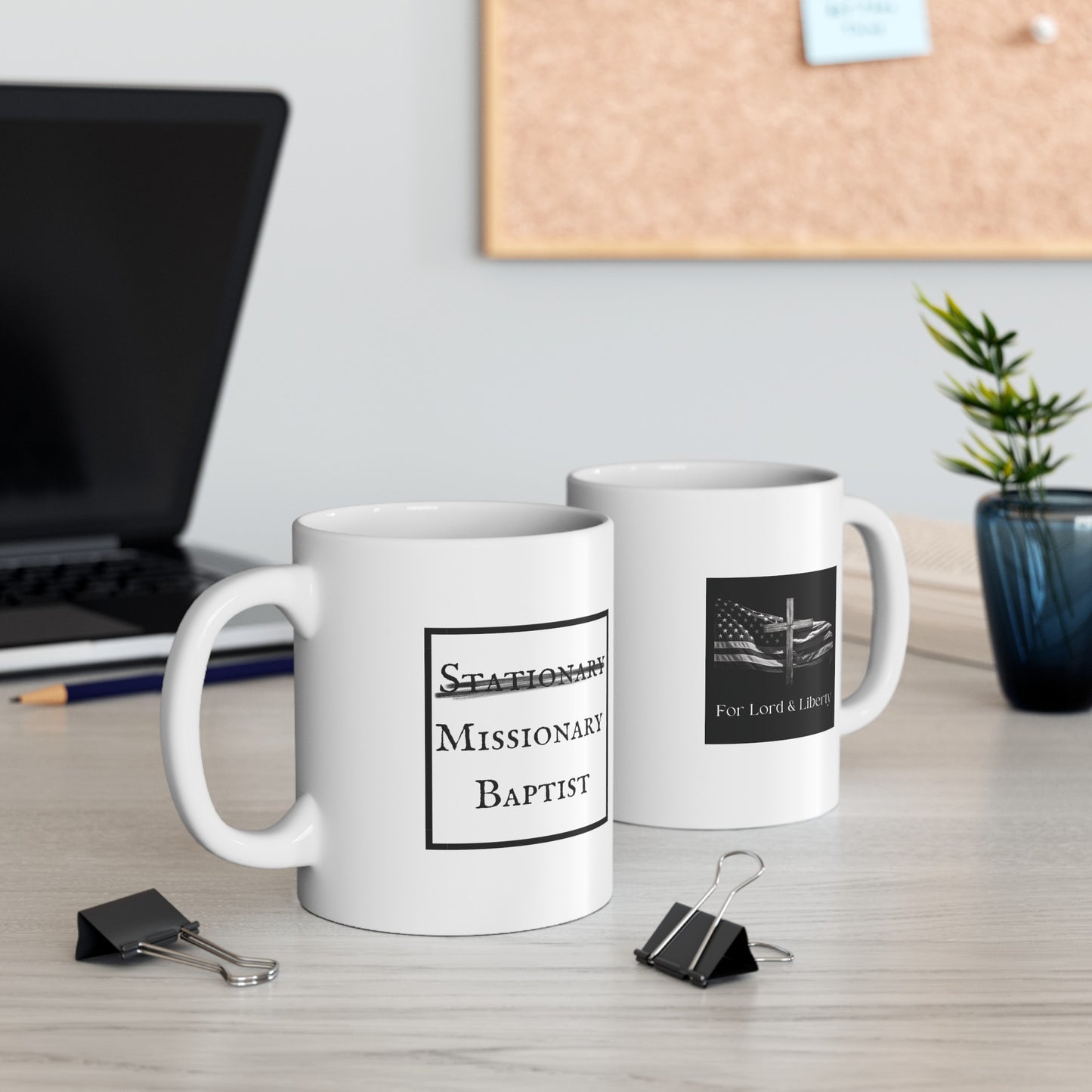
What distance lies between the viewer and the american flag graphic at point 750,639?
1.66 ft

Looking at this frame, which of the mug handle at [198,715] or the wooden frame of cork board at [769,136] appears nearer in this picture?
the mug handle at [198,715]

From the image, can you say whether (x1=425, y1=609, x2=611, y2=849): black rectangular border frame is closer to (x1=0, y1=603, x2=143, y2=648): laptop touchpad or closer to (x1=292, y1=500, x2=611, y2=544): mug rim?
(x1=292, y1=500, x2=611, y2=544): mug rim

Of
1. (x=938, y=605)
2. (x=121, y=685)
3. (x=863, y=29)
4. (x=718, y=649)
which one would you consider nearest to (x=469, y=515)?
(x=718, y=649)

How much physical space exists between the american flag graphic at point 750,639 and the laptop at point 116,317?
0.43m

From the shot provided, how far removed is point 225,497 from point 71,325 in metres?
0.70

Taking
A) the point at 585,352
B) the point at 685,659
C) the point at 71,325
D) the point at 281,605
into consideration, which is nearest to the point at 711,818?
the point at 685,659

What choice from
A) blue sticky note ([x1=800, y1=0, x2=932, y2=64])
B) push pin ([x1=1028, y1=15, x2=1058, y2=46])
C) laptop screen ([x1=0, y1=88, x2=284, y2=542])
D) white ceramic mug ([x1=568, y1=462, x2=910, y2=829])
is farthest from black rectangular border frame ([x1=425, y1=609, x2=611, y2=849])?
push pin ([x1=1028, y1=15, x2=1058, y2=46])

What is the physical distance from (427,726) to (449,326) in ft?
4.23

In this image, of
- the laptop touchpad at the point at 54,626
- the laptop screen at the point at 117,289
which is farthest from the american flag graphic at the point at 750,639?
the laptop screen at the point at 117,289

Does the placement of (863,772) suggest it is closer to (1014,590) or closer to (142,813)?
(1014,590)

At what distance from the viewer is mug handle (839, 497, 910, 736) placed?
566mm

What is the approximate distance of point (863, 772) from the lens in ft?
1.96

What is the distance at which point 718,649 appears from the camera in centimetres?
51

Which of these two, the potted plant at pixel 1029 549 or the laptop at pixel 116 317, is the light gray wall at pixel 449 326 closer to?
the laptop at pixel 116 317
